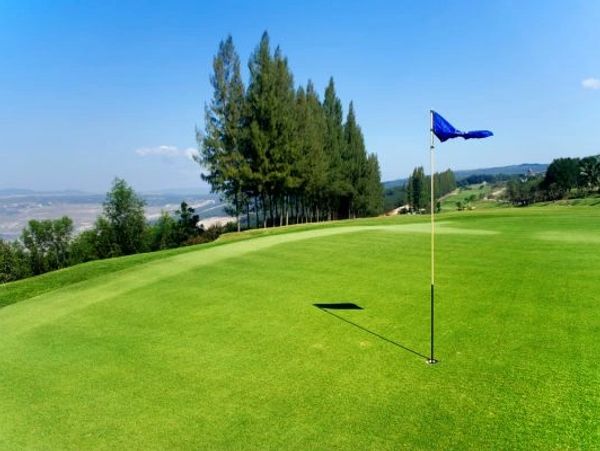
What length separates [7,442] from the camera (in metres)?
5.79

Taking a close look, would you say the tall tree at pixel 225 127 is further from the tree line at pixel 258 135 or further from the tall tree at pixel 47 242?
the tall tree at pixel 47 242

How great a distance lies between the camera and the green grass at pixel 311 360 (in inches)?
220

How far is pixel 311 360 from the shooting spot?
772cm

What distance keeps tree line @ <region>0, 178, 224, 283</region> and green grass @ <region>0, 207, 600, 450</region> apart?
43.4m

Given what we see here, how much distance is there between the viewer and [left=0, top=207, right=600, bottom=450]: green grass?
5594 mm

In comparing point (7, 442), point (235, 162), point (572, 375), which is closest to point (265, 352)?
point (7, 442)

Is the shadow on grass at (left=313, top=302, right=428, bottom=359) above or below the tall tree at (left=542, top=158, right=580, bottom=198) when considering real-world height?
below

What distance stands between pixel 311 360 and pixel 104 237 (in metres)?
64.7

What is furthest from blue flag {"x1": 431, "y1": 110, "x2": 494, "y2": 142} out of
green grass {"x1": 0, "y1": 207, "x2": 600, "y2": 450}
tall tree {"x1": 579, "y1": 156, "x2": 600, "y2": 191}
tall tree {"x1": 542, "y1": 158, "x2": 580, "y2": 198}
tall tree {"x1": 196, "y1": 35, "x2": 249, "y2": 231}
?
tall tree {"x1": 542, "y1": 158, "x2": 580, "y2": 198}

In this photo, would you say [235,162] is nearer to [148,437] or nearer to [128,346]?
[128,346]

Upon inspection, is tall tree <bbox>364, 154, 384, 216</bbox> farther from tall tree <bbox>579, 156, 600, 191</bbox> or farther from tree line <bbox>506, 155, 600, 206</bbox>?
tall tree <bbox>579, 156, 600, 191</bbox>

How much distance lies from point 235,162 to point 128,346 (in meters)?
31.6

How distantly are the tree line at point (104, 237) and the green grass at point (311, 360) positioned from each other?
43449 mm

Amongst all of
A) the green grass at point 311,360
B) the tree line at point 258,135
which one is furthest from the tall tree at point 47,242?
the green grass at point 311,360
